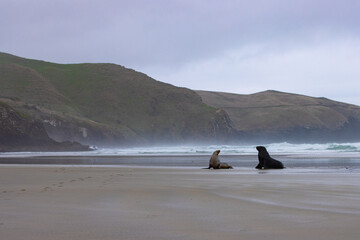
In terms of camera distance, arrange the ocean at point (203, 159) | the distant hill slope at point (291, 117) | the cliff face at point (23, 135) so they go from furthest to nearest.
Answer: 1. the distant hill slope at point (291, 117)
2. the cliff face at point (23, 135)
3. the ocean at point (203, 159)

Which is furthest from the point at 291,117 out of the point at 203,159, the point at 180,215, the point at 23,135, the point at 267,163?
the point at 180,215

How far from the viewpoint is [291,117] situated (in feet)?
482

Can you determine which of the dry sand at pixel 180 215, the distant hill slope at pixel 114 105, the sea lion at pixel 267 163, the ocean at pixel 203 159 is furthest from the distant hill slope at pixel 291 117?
the dry sand at pixel 180 215

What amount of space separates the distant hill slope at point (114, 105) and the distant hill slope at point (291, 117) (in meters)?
29.7

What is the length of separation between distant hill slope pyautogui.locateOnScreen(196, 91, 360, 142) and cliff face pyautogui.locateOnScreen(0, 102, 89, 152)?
7707 centimetres

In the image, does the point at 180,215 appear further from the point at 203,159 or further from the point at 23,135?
the point at 23,135

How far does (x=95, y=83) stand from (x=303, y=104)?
241 feet

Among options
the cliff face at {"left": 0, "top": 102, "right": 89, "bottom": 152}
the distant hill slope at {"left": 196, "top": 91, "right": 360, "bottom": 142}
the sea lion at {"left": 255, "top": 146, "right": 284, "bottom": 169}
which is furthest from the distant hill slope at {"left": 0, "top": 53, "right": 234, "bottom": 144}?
the sea lion at {"left": 255, "top": 146, "right": 284, "bottom": 169}

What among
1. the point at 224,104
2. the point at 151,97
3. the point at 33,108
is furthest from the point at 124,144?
the point at 224,104

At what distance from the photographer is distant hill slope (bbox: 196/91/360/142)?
135625 mm

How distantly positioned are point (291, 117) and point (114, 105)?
61.6 m

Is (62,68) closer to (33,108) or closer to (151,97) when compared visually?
(151,97)

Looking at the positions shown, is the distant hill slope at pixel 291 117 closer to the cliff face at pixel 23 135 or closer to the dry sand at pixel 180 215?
the cliff face at pixel 23 135

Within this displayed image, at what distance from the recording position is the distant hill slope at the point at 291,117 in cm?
13562
